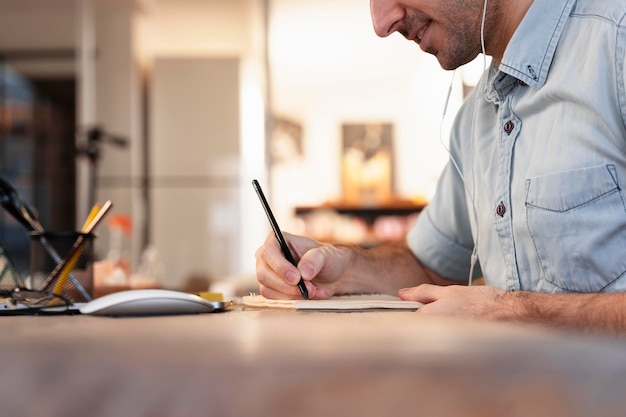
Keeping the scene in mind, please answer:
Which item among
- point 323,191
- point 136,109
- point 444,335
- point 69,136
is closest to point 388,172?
point 323,191

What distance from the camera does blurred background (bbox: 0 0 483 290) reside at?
5145 millimetres

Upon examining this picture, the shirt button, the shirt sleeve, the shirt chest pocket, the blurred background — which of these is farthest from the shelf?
the shirt chest pocket

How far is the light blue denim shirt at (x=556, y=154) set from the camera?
953 millimetres

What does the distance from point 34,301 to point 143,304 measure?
10.0 inches

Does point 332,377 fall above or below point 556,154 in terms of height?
below

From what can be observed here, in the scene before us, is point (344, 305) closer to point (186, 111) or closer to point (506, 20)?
point (506, 20)

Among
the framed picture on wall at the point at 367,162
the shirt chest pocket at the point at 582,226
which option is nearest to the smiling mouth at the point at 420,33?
the shirt chest pocket at the point at 582,226

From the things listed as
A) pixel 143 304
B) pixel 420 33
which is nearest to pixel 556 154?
pixel 420 33

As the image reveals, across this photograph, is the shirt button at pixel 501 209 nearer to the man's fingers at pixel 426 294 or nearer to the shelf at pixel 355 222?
the man's fingers at pixel 426 294

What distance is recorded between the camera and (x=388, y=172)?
5746mm

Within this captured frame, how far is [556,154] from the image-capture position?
100 cm

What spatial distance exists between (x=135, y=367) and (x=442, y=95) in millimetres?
4681

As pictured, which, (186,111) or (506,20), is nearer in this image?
(506,20)

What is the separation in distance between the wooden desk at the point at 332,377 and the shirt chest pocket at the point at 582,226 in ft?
2.46
